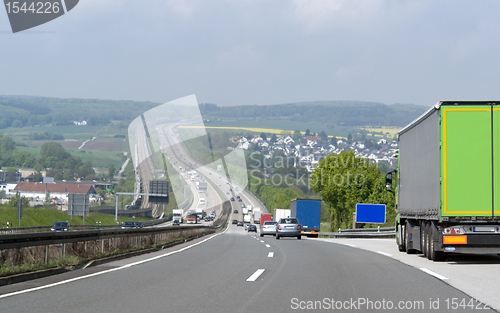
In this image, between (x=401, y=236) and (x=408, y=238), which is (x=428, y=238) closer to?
(x=408, y=238)

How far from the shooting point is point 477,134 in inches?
551

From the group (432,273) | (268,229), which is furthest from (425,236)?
(268,229)

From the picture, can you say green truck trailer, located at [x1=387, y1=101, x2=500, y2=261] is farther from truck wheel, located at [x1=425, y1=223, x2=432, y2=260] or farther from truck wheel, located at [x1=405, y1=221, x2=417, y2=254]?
truck wheel, located at [x1=405, y1=221, x2=417, y2=254]

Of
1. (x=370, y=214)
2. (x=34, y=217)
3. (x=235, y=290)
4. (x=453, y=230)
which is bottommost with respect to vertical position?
(x=34, y=217)

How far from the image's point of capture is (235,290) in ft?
30.5

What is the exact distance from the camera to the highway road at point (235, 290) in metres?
7.73

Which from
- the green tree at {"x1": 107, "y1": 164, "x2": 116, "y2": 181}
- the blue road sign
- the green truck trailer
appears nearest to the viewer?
the green truck trailer

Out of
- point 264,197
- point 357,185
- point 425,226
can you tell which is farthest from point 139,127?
point 264,197

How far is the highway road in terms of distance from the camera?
7.73 m

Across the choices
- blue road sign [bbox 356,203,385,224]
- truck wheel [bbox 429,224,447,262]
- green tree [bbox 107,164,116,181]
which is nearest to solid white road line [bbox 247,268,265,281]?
truck wheel [bbox 429,224,447,262]

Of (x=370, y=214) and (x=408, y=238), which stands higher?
(x=408, y=238)

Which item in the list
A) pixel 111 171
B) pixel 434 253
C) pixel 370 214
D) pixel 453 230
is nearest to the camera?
pixel 453 230

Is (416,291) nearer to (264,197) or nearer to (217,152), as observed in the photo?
(217,152)

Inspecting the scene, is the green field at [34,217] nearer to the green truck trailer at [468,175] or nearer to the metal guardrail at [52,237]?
the metal guardrail at [52,237]
